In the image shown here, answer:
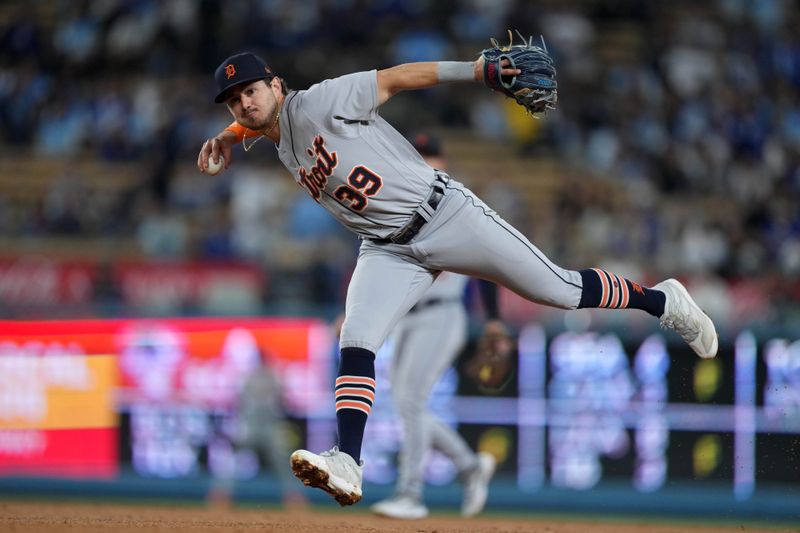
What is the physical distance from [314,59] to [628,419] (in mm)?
7147

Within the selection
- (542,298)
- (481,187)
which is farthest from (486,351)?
(481,187)

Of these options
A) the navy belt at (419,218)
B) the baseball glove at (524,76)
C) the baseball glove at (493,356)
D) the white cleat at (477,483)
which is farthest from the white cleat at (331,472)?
the white cleat at (477,483)

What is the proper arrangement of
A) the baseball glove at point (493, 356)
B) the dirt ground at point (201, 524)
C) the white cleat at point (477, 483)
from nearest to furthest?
1. the dirt ground at point (201, 524)
2. the baseball glove at point (493, 356)
3. the white cleat at point (477, 483)

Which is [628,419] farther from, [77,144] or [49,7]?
[49,7]

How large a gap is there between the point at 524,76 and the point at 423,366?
281 cm

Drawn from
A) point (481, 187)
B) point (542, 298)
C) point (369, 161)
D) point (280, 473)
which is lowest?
point (280, 473)

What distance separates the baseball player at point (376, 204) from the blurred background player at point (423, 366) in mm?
1987

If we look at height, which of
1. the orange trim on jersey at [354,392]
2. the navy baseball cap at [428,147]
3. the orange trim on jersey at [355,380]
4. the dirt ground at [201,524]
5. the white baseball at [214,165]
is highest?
the navy baseball cap at [428,147]

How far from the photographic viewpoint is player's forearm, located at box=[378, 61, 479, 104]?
5.24 meters

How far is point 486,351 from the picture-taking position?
729cm

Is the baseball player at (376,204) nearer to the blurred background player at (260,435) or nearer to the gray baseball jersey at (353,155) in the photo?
the gray baseball jersey at (353,155)

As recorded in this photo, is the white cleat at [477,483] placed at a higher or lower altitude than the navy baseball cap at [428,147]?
lower

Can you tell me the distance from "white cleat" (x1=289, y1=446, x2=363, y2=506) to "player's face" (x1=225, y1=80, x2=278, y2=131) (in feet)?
4.90

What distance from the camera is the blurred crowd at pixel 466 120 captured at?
43.9 ft
